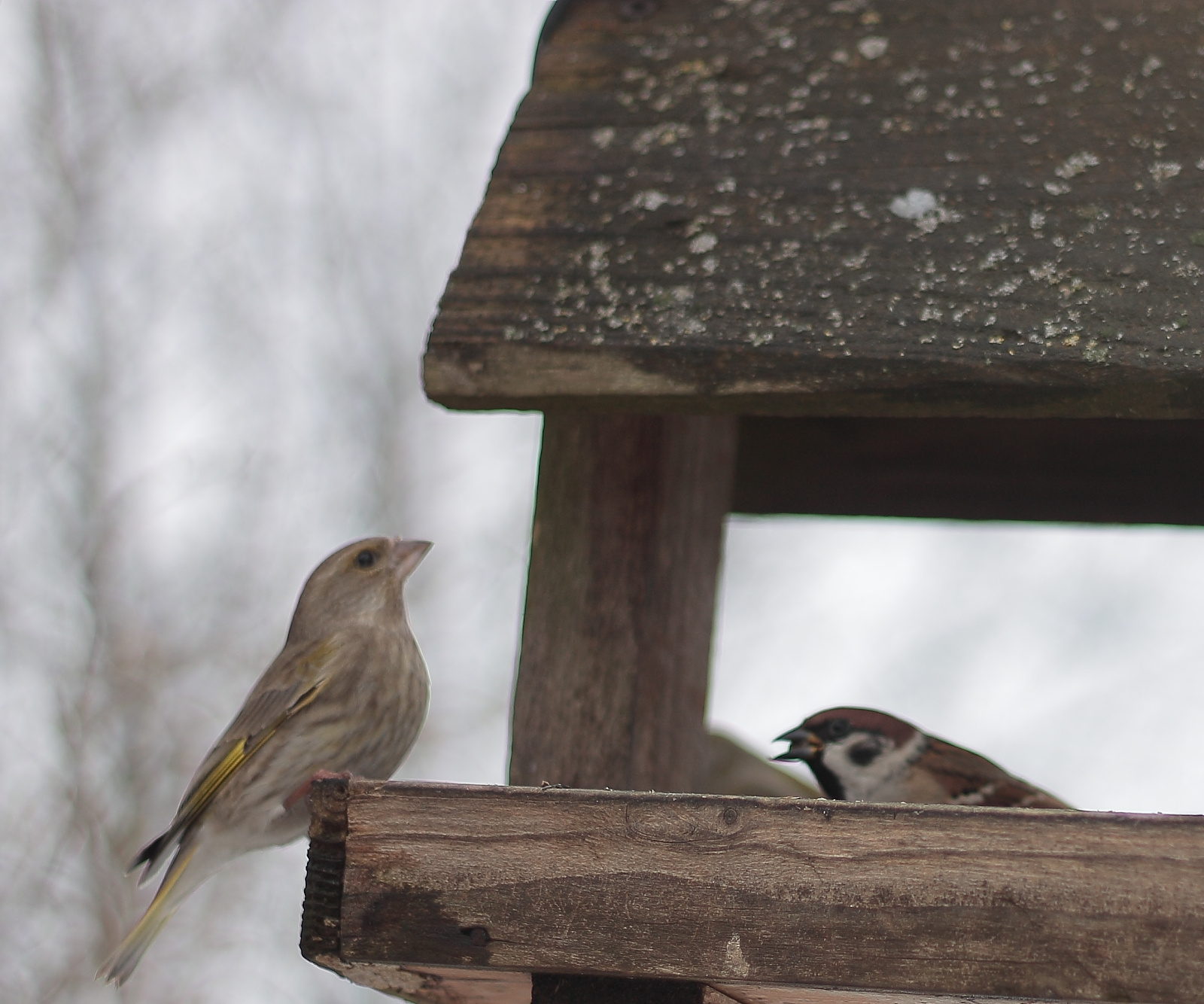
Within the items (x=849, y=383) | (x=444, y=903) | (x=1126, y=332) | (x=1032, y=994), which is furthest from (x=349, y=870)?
(x=1126, y=332)

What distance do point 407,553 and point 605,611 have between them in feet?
3.38

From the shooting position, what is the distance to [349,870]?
5.61 ft

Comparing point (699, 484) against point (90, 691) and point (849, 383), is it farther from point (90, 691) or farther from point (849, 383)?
point (90, 691)

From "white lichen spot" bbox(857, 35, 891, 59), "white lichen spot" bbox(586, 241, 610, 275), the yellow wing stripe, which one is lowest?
the yellow wing stripe

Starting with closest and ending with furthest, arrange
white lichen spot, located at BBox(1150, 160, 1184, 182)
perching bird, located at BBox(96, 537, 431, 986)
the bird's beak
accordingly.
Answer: white lichen spot, located at BBox(1150, 160, 1184, 182) → perching bird, located at BBox(96, 537, 431, 986) → the bird's beak

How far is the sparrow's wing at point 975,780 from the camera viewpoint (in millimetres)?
2709

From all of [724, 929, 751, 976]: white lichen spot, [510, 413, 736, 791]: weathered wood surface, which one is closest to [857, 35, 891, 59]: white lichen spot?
[510, 413, 736, 791]: weathered wood surface

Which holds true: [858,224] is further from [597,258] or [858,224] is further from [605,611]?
[605,611]

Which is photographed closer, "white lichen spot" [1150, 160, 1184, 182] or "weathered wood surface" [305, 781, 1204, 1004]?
"weathered wood surface" [305, 781, 1204, 1004]

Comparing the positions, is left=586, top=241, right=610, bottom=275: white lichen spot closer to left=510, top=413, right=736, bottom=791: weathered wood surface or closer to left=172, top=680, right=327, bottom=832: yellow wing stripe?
left=510, top=413, right=736, bottom=791: weathered wood surface

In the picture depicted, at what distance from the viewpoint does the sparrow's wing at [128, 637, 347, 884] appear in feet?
9.70

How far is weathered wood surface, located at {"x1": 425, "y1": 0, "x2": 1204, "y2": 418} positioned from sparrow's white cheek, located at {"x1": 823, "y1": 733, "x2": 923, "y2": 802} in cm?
116

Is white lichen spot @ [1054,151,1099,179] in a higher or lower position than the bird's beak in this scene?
higher

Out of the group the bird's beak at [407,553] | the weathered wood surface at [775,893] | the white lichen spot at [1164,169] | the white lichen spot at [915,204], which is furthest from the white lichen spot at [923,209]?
the bird's beak at [407,553]
